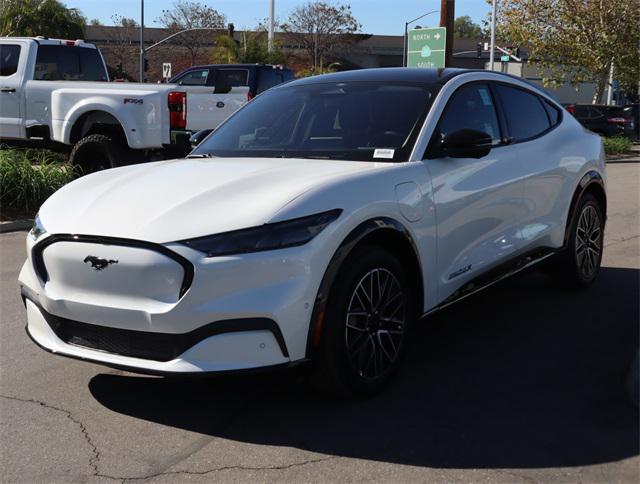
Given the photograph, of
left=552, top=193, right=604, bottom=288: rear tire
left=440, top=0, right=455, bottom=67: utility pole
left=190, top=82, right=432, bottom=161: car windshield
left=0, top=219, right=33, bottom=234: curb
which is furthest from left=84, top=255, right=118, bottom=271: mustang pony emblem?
left=440, top=0, right=455, bottom=67: utility pole

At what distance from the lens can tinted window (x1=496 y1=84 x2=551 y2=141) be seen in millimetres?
5328

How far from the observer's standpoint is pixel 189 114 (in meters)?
11.1

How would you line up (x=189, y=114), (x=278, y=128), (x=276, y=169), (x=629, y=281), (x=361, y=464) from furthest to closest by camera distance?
(x=189, y=114) < (x=629, y=281) < (x=278, y=128) < (x=276, y=169) < (x=361, y=464)

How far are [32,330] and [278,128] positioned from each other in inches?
77.2

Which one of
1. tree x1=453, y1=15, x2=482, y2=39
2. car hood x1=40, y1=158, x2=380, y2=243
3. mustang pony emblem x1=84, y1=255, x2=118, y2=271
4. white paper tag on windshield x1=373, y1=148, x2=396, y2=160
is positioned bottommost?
mustang pony emblem x1=84, y1=255, x2=118, y2=271

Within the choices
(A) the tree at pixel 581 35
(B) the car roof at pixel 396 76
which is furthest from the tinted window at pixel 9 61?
(A) the tree at pixel 581 35

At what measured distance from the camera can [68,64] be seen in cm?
1259

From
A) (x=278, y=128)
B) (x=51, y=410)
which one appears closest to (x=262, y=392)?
(x=51, y=410)

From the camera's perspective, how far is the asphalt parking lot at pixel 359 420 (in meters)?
3.25

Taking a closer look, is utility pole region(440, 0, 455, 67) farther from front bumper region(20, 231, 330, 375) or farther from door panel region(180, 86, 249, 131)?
front bumper region(20, 231, 330, 375)

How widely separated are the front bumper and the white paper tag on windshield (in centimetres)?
109

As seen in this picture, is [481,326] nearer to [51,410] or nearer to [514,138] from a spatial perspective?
[514,138]

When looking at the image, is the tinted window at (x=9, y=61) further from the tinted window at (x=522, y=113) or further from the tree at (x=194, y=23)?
the tree at (x=194, y=23)

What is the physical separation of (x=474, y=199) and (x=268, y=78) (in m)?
13.0
